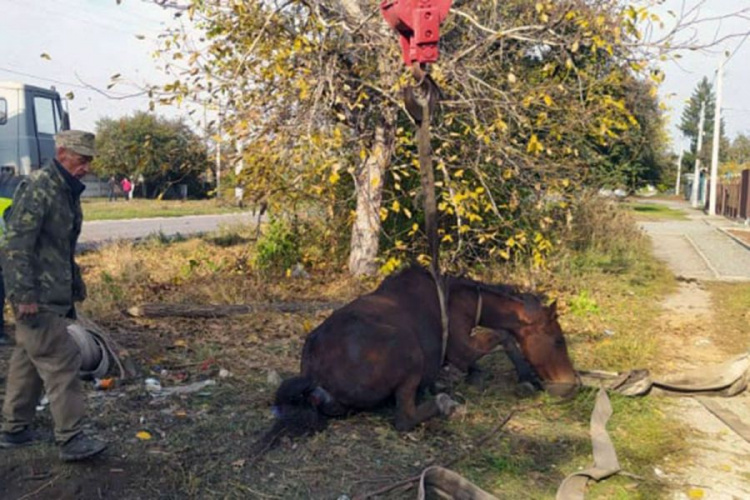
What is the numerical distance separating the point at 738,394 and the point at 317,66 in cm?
575

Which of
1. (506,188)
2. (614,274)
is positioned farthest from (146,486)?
(614,274)

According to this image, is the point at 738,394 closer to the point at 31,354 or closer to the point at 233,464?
the point at 233,464

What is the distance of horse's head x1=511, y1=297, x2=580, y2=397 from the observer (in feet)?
17.4

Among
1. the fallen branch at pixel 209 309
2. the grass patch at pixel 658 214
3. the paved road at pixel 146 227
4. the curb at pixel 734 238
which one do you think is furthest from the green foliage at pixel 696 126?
the fallen branch at pixel 209 309

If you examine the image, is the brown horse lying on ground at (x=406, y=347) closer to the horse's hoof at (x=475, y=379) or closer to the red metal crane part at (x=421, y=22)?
the horse's hoof at (x=475, y=379)

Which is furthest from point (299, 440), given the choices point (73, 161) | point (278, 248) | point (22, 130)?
point (22, 130)

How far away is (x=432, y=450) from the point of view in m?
4.50

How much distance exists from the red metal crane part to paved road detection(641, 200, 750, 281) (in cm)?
1070

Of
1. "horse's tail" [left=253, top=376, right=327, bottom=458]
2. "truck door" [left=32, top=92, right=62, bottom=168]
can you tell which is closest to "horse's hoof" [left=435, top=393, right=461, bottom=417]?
"horse's tail" [left=253, top=376, right=327, bottom=458]

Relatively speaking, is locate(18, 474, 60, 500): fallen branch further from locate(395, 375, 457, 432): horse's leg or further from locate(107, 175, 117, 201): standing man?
locate(107, 175, 117, 201): standing man

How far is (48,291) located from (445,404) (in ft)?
9.07

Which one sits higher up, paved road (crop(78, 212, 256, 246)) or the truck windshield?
the truck windshield

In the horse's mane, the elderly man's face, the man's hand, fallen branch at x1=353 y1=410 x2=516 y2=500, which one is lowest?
fallen branch at x1=353 y1=410 x2=516 y2=500

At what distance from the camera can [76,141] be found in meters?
4.18
